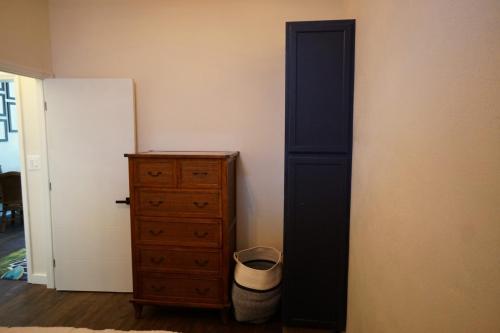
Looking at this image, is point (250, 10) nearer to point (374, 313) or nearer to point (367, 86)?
point (367, 86)

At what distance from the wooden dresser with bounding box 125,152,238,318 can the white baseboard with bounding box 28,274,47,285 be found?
126 centimetres

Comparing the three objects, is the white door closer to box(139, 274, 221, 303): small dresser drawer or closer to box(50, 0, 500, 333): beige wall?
box(50, 0, 500, 333): beige wall

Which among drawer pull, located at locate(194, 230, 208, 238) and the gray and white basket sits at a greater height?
drawer pull, located at locate(194, 230, 208, 238)

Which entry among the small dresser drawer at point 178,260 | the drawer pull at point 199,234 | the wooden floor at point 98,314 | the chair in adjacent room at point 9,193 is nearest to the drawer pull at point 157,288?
the small dresser drawer at point 178,260

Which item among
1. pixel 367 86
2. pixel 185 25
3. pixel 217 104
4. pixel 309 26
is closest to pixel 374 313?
pixel 367 86

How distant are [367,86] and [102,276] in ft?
9.22

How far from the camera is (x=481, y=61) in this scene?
26.0 inches

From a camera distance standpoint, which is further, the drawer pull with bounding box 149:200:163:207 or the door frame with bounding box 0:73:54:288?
the door frame with bounding box 0:73:54:288

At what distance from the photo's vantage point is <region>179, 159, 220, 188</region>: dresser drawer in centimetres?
220

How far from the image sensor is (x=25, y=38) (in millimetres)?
2465

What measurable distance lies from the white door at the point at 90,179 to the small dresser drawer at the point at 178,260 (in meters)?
0.53

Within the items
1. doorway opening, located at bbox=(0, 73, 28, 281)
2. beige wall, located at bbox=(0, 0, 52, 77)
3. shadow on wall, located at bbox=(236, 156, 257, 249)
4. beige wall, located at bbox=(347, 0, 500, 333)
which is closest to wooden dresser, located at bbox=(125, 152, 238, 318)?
shadow on wall, located at bbox=(236, 156, 257, 249)

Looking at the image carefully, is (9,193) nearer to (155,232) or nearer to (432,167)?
(155,232)

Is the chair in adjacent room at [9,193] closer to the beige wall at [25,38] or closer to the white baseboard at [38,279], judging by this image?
the white baseboard at [38,279]
